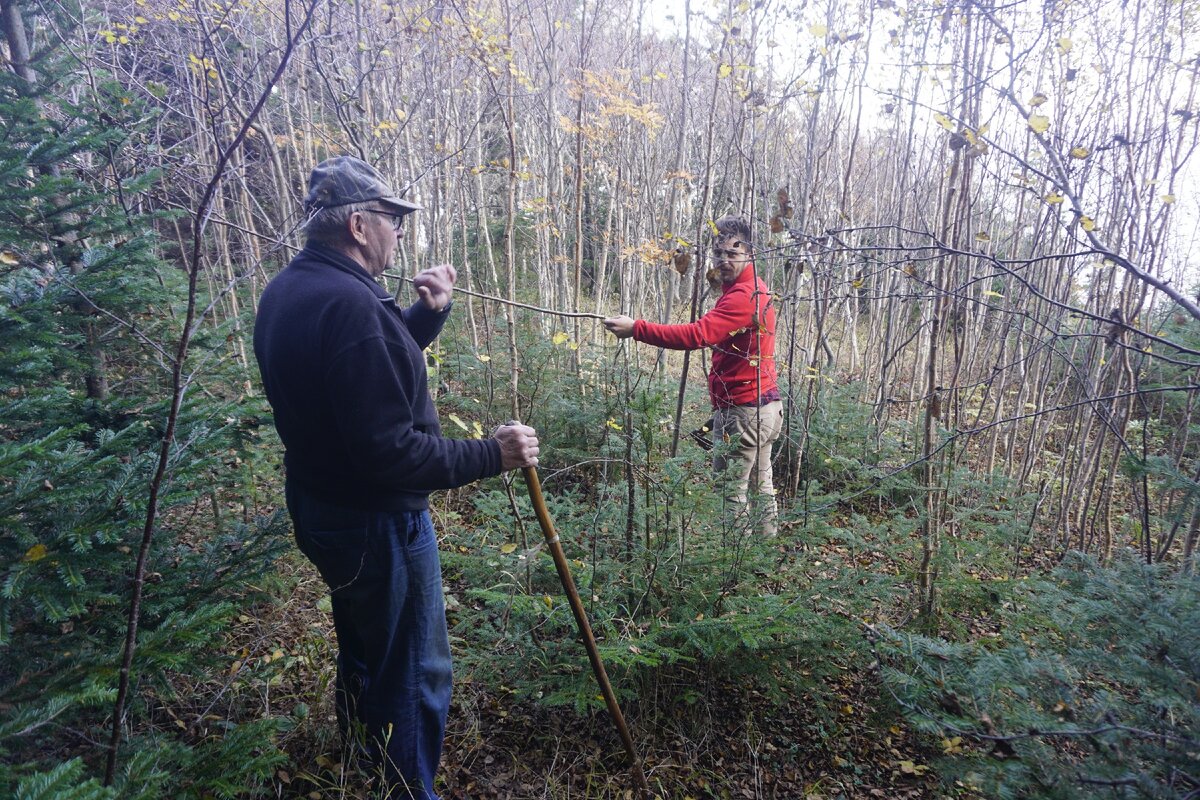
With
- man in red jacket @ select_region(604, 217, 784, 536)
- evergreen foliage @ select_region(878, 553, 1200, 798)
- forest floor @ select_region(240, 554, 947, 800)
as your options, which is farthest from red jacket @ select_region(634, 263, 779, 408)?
evergreen foliage @ select_region(878, 553, 1200, 798)

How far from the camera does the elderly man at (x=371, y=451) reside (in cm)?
169

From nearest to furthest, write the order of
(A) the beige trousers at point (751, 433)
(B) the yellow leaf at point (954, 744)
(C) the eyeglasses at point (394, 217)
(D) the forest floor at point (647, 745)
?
(C) the eyeglasses at point (394, 217)
(B) the yellow leaf at point (954, 744)
(D) the forest floor at point (647, 745)
(A) the beige trousers at point (751, 433)

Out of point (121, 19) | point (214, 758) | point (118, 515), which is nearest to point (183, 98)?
point (121, 19)

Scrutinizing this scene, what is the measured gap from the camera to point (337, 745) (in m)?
2.37

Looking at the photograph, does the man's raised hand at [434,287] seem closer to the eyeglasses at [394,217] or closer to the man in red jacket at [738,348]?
the eyeglasses at [394,217]

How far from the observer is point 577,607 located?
6.78 feet

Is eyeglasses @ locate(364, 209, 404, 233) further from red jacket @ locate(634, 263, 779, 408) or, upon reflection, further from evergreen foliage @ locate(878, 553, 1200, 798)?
evergreen foliage @ locate(878, 553, 1200, 798)

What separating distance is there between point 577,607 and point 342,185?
5.25 ft

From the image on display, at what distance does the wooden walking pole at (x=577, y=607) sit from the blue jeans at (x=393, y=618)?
1.23ft

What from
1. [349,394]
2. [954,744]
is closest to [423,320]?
[349,394]

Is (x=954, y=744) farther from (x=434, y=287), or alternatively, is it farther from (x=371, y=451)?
(x=434, y=287)

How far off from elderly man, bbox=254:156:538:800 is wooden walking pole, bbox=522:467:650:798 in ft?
0.50

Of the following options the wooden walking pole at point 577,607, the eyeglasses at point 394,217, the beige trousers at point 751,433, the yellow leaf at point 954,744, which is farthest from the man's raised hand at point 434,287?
the yellow leaf at point 954,744

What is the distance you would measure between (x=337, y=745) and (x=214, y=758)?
0.81 metres
